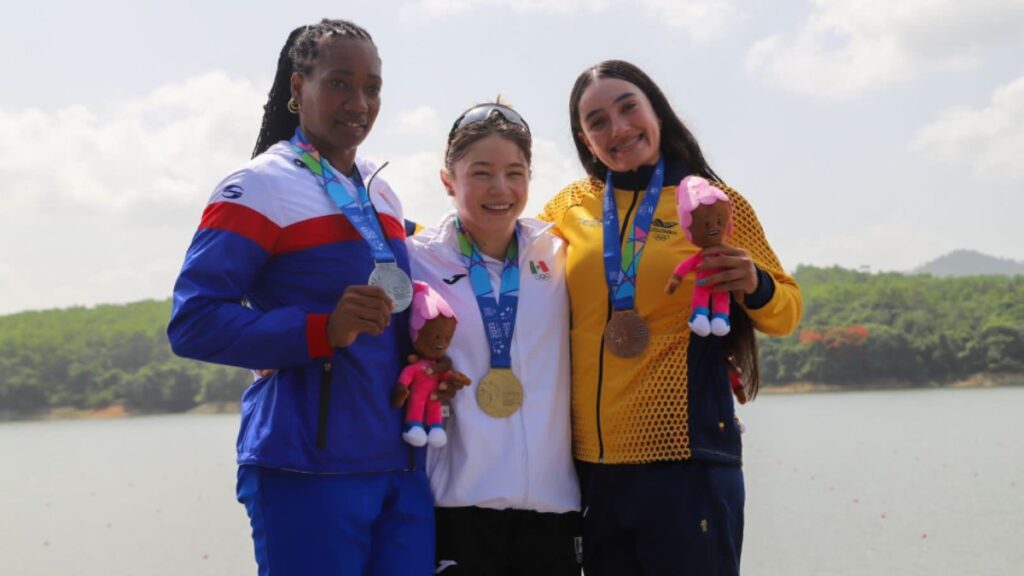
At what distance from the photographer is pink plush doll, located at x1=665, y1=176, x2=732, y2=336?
2797 millimetres

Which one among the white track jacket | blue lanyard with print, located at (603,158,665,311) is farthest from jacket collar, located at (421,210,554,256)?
blue lanyard with print, located at (603,158,665,311)

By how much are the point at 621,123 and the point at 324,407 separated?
1.27m

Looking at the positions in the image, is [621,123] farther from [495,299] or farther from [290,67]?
[290,67]

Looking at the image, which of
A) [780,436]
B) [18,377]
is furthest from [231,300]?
[18,377]

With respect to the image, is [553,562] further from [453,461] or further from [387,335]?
[387,335]

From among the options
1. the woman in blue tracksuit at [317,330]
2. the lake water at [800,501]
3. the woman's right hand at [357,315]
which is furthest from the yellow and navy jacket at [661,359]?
the lake water at [800,501]

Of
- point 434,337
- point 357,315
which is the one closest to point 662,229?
point 434,337

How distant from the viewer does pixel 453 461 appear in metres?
2.89

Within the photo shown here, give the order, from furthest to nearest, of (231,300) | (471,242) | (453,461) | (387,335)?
(471,242)
(453,461)
(387,335)
(231,300)

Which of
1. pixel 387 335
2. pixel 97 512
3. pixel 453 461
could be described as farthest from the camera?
pixel 97 512

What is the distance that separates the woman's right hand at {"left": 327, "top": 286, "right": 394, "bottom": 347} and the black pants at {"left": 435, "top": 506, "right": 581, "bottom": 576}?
0.70 metres

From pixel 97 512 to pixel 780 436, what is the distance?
14.1 meters

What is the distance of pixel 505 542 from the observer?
292 cm

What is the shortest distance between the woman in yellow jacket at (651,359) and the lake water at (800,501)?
8.01m
